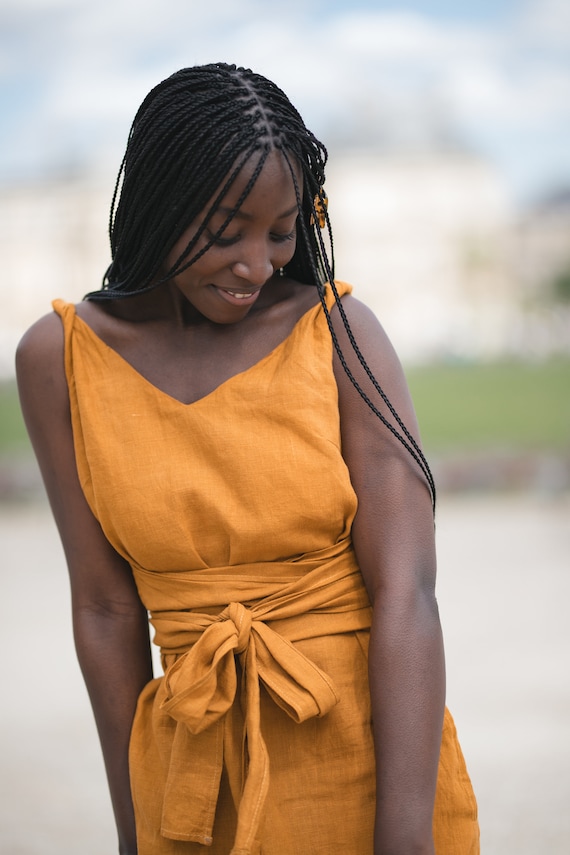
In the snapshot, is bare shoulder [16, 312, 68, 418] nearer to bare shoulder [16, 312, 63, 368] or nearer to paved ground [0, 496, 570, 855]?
bare shoulder [16, 312, 63, 368]

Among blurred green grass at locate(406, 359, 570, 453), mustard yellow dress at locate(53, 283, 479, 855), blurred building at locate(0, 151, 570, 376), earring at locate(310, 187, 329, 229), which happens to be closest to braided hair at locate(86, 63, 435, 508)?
earring at locate(310, 187, 329, 229)

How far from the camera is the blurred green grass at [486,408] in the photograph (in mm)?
14333

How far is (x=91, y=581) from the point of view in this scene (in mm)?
1391

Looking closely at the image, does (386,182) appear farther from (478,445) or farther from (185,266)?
(185,266)

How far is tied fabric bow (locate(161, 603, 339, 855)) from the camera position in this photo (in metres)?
1.21

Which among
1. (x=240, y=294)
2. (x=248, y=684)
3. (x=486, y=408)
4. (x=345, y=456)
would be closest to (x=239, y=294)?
(x=240, y=294)

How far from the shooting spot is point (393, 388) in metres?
1.27

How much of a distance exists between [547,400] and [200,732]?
17448 mm

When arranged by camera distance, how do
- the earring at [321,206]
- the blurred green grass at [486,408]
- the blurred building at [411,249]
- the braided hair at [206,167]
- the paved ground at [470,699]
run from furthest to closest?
1. the blurred building at [411,249]
2. the blurred green grass at [486,408]
3. the paved ground at [470,699]
4. the earring at [321,206]
5. the braided hair at [206,167]

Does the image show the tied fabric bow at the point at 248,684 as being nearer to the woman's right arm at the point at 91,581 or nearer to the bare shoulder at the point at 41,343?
the woman's right arm at the point at 91,581

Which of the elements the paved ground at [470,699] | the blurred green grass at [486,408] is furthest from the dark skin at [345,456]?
the blurred green grass at [486,408]

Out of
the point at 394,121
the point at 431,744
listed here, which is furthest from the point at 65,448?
the point at 394,121

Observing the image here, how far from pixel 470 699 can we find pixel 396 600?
326cm

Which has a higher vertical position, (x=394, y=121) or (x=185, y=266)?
(x=394, y=121)
